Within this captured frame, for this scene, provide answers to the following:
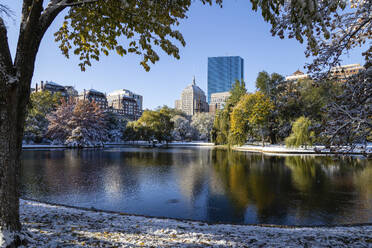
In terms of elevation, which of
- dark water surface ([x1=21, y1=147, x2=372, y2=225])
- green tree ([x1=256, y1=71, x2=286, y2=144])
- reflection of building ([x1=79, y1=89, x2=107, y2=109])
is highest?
reflection of building ([x1=79, y1=89, x2=107, y2=109])

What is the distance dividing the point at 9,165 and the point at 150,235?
8.15 ft

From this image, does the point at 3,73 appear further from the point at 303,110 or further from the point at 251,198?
the point at 303,110

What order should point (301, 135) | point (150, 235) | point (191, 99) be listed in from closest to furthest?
point (150, 235) < point (301, 135) < point (191, 99)

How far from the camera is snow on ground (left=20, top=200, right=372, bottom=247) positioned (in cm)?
362

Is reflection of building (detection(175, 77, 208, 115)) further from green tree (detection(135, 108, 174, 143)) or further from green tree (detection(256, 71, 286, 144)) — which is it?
green tree (detection(256, 71, 286, 144))

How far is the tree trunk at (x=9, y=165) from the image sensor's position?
3.23 metres

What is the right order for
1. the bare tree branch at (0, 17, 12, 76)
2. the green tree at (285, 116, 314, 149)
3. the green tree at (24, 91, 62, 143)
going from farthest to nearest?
the green tree at (24, 91, 62, 143), the green tree at (285, 116, 314, 149), the bare tree branch at (0, 17, 12, 76)

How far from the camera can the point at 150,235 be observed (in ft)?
13.6

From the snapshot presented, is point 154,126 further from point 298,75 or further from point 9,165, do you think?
point 298,75

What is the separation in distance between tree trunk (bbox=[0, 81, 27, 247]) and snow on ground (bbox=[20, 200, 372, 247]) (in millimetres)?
330

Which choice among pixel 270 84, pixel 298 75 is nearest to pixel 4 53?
pixel 270 84

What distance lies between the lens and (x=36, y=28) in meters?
3.55

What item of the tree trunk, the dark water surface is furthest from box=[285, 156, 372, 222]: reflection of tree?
the tree trunk

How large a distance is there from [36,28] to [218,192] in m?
8.46
